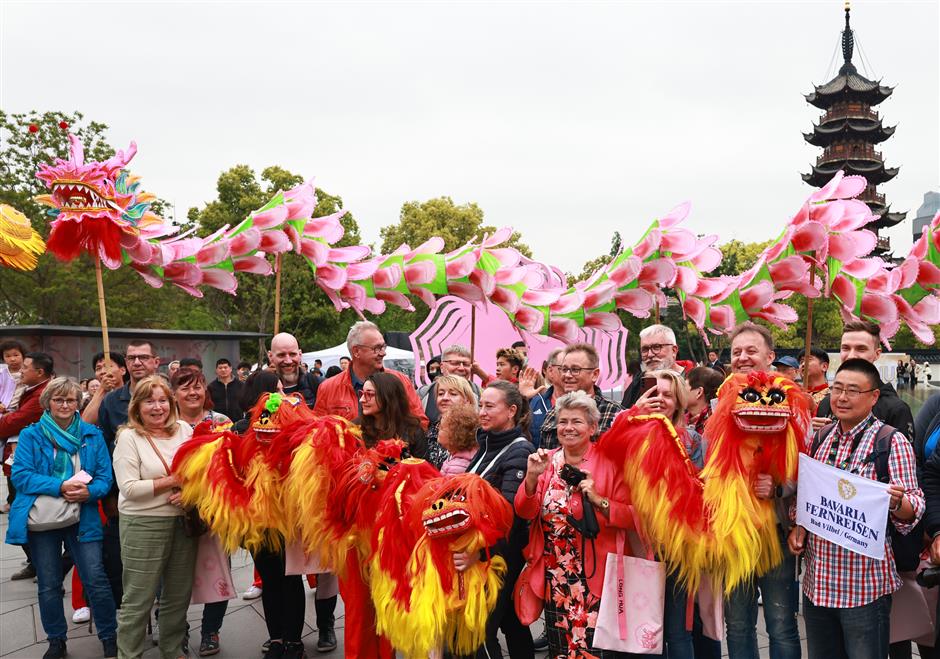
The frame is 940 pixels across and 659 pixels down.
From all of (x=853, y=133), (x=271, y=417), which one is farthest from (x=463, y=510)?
(x=853, y=133)

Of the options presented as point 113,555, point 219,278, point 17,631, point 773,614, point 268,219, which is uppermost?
point 268,219

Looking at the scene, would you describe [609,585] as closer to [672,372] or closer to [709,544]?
[709,544]

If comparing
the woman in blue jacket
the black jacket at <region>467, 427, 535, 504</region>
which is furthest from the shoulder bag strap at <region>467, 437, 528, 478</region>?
the woman in blue jacket

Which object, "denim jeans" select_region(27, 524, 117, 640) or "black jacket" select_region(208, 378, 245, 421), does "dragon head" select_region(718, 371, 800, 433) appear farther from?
"black jacket" select_region(208, 378, 245, 421)

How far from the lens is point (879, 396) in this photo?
344cm

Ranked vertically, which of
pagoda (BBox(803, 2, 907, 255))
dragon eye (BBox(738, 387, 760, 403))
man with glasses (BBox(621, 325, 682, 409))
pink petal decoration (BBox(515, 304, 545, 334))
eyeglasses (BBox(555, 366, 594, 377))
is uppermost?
pagoda (BBox(803, 2, 907, 255))

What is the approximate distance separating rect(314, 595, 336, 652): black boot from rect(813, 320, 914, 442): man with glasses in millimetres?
2936

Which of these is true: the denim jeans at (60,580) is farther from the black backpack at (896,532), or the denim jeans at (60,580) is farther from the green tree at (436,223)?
the green tree at (436,223)

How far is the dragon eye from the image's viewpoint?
3061 millimetres

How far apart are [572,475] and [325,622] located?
88.8 inches

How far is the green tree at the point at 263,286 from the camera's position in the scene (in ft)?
80.6

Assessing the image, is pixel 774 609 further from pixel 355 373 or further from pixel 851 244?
pixel 851 244

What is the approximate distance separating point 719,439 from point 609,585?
30.1 inches

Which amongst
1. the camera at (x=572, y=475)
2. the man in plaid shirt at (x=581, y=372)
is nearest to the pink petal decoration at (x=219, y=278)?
the man in plaid shirt at (x=581, y=372)
